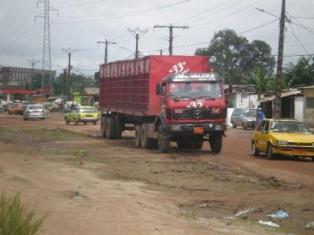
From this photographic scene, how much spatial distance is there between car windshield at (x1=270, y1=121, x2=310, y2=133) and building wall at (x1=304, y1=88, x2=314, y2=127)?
27997mm

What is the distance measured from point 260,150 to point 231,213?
1301 cm

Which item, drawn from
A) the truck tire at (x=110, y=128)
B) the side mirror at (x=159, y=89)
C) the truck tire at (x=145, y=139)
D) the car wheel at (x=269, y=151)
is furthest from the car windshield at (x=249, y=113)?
the car wheel at (x=269, y=151)

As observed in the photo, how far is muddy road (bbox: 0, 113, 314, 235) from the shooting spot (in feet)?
35.3

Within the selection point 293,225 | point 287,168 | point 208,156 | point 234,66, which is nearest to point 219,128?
point 208,156

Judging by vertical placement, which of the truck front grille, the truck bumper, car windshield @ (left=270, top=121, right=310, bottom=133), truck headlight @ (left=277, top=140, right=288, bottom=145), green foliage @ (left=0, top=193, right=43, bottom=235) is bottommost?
green foliage @ (left=0, top=193, right=43, bottom=235)

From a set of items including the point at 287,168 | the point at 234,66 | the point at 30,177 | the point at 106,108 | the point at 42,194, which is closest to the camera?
the point at 42,194

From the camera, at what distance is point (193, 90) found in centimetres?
2527

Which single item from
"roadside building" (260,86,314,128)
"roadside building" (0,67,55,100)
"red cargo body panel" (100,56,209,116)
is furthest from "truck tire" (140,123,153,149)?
"roadside building" (0,67,55,100)

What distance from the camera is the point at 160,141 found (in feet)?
86.1

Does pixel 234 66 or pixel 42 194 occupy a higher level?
pixel 234 66

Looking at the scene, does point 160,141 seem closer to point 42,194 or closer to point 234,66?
point 42,194

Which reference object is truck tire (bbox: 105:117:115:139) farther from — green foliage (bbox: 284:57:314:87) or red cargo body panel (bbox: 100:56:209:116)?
green foliage (bbox: 284:57:314:87)

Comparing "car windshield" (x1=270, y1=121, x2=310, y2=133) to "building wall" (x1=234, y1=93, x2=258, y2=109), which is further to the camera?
"building wall" (x1=234, y1=93, x2=258, y2=109)

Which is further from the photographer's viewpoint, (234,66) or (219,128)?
(234,66)
